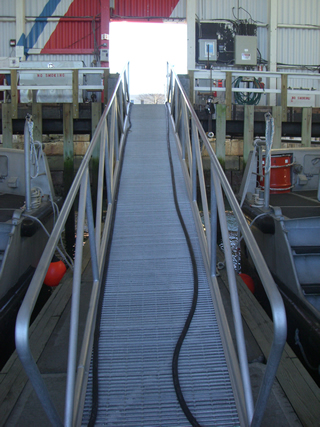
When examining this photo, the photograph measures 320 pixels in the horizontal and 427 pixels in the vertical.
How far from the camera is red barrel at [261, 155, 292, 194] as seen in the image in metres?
5.10

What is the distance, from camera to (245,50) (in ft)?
37.7

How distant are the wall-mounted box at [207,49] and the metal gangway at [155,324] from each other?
940 cm

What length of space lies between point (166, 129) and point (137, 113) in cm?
110

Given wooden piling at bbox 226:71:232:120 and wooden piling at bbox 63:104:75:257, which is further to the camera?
wooden piling at bbox 226:71:232:120

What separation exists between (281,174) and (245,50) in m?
7.88

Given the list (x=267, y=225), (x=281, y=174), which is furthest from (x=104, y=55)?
(x=267, y=225)

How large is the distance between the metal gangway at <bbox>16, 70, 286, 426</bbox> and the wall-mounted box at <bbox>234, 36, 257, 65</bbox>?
9508 millimetres

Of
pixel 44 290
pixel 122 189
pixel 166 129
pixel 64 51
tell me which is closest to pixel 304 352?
pixel 122 189

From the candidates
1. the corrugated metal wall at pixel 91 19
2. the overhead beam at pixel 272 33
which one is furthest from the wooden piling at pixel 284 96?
the corrugated metal wall at pixel 91 19

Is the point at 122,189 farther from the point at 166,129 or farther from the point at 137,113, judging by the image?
the point at 137,113

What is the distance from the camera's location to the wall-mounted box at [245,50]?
11.4m

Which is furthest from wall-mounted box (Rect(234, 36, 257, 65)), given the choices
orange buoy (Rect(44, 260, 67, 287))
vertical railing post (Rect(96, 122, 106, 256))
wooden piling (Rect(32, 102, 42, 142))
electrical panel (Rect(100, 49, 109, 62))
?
orange buoy (Rect(44, 260, 67, 287))

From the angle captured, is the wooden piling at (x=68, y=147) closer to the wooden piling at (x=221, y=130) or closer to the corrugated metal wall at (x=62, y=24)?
the wooden piling at (x=221, y=130)

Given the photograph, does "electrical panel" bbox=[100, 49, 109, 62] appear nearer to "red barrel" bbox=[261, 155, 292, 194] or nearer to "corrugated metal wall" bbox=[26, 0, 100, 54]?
"corrugated metal wall" bbox=[26, 0, 100, 54]
